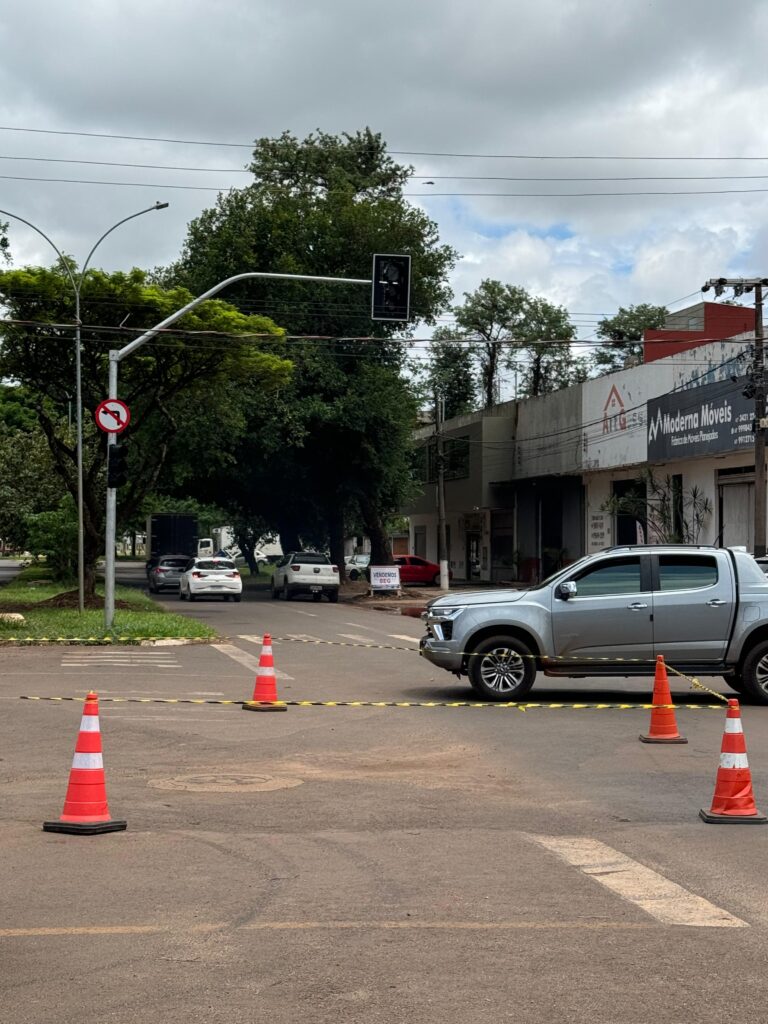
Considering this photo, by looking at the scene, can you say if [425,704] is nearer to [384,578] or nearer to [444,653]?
[444,653]

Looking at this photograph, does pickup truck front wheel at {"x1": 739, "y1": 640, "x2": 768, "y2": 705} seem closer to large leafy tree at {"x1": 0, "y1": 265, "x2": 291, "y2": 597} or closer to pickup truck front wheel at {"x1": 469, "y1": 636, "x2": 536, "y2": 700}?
pickup truck front wheel at {"x1": 469, "y1": 636, "x2": 536, "y2": 700}

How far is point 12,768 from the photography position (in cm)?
1102

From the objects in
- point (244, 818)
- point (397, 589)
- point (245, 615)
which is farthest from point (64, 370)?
point (244, 818)

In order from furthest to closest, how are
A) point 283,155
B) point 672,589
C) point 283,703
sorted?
1. point 283,155
2. point 672,589
3. point 283,703

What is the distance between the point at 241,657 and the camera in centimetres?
2233

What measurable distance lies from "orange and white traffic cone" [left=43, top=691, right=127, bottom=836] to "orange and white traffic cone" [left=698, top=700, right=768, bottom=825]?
152 inches

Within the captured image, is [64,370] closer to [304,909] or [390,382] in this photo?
[390,382]

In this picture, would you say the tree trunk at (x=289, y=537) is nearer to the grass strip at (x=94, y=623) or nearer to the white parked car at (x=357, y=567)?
the white parked car at (x=357, y=567)

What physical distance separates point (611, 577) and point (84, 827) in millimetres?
9089

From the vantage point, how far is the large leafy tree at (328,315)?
50938 mm

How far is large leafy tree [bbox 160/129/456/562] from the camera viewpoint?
5094 centimetres

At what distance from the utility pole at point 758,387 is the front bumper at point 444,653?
60.5 feet

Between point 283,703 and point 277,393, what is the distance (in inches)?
1370

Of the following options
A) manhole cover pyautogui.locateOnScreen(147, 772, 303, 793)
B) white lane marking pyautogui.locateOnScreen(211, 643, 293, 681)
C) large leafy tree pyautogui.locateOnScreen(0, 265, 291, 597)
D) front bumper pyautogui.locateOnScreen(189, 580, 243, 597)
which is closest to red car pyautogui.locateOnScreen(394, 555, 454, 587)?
front bumper pyautogui.locateOnScreen(189, 580, 243, 597)
